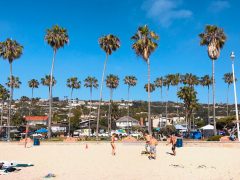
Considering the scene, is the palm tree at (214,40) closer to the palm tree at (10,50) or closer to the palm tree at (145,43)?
the palm tree at (145,43)

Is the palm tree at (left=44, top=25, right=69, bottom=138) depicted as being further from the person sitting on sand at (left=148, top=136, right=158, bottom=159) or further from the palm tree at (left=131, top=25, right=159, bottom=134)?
the person sitting on sand at (left=148, top=136, right=158, bottom=159)

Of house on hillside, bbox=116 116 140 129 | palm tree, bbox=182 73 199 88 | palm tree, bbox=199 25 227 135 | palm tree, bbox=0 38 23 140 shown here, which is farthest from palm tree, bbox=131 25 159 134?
house on hillside, bbox=116 116 140 129

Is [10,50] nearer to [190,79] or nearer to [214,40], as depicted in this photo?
[214,40]

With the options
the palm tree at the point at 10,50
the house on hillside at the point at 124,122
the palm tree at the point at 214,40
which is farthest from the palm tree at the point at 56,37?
the house on hillside at the point at 124,122

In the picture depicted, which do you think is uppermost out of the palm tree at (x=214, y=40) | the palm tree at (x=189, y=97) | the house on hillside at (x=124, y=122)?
the palm tree at (x=214, y=40)

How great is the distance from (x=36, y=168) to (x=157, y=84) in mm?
101148

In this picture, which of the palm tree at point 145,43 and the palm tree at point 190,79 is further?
the palm tree at point 190,79

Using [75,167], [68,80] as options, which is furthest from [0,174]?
[68,80]

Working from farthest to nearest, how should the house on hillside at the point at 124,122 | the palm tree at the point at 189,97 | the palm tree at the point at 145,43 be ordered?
the house on hillside at the point at 124,122, the palm tree at the point at 189,97, the palm tree at the point at 145,43

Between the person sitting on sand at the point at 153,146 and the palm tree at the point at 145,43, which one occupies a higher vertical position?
the palm tree at the point at 145,43

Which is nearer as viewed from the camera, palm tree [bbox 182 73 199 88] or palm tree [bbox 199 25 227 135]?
palm tree [bbox 199 25 227 135]

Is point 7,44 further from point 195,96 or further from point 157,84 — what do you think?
point 157,84

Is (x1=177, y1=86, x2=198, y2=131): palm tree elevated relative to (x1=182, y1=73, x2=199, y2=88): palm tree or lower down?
lower down

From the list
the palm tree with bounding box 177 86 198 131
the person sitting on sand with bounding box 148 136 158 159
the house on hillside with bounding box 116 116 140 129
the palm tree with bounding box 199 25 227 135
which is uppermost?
the palm tree with bounding box 199 25 227 135
